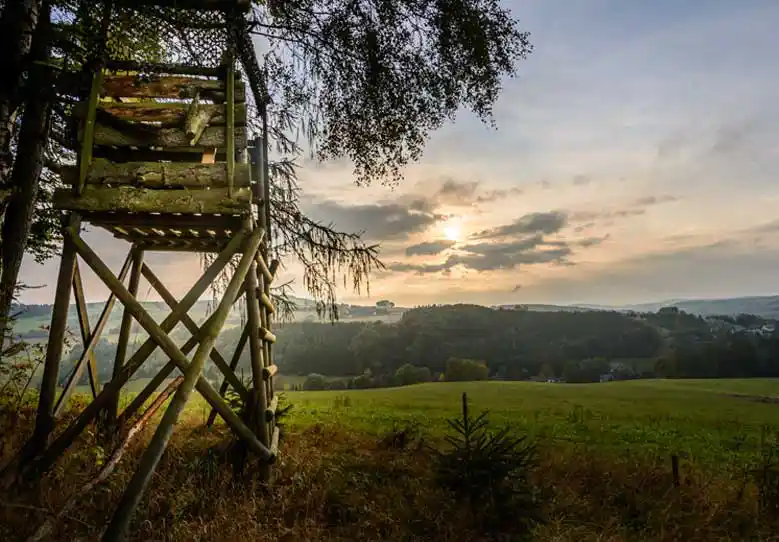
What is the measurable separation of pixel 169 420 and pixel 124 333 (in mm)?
3873

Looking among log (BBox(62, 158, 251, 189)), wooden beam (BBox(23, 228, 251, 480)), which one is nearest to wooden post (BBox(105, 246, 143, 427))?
wooden beam (BBox(23, 228, 251, 480))

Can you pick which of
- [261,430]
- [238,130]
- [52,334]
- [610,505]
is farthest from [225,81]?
[610,505]

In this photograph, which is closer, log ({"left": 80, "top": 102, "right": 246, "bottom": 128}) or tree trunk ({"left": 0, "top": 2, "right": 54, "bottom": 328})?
log ({"left": 80, "top": 102, "right": 246, "bottom": 128})

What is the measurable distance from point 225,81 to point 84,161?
1.83 metres

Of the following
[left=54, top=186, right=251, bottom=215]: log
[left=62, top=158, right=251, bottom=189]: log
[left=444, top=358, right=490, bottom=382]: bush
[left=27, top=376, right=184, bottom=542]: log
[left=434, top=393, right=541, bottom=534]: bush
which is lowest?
[left=444, top=358, right=490, bottom=382]: bush

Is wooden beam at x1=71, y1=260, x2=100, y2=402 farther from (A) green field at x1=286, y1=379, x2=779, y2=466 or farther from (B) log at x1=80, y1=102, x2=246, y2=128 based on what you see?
(A) green field at x1=286, y1=379, x2=779, y2=466

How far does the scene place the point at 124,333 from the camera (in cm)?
750

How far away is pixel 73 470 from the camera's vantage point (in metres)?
5.12

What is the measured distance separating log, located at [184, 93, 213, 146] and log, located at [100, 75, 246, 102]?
25cm

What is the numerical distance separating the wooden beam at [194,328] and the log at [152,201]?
187 cm

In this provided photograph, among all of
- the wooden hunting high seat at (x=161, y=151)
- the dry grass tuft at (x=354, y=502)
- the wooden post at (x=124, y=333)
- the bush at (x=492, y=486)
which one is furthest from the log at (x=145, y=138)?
the bush at (x=492, y=486)

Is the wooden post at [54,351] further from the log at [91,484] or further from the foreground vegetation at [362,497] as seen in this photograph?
the log at [91,484]

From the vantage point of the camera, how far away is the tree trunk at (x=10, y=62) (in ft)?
20.7

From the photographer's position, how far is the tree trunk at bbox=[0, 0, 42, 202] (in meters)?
6.31
